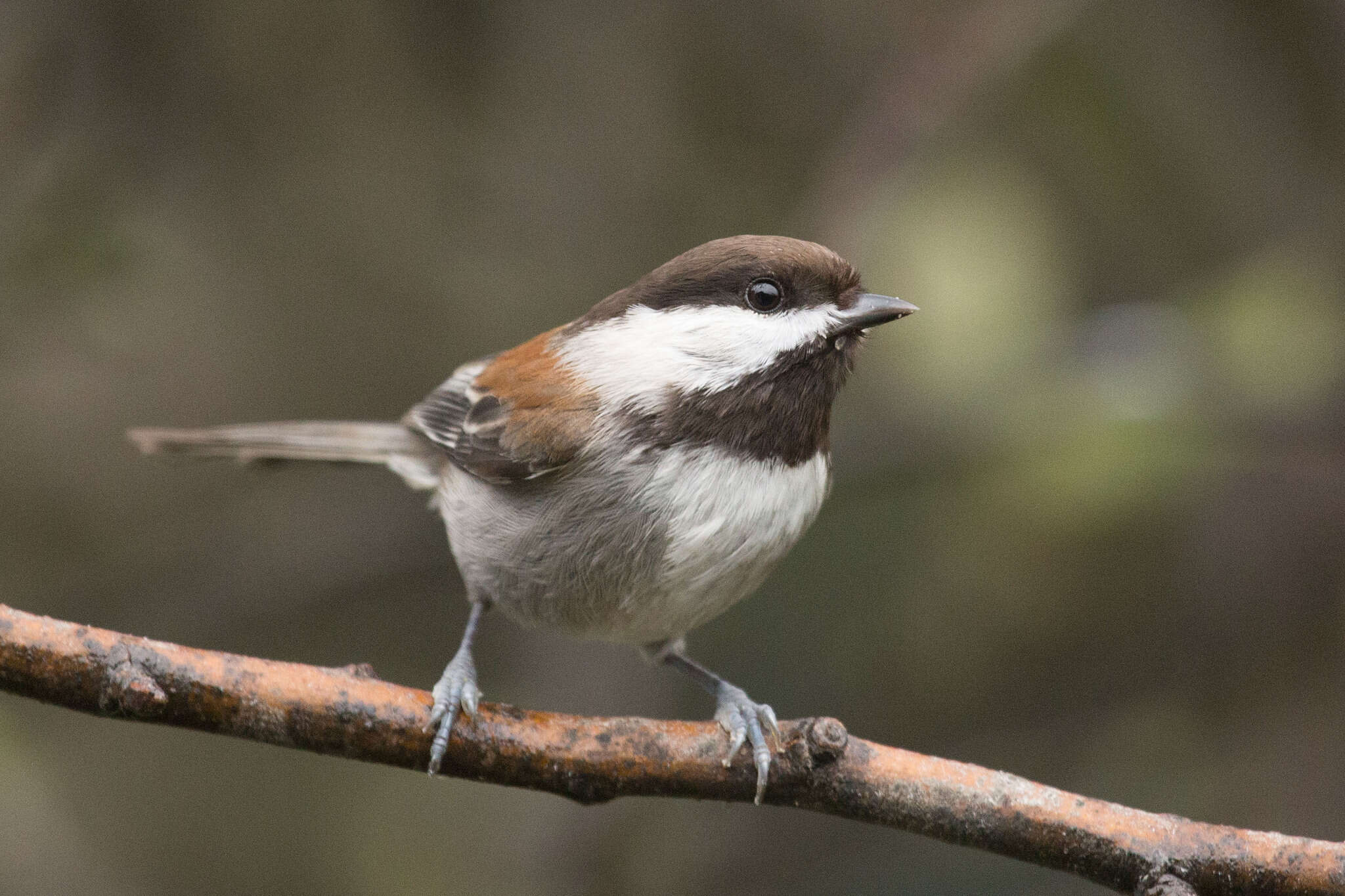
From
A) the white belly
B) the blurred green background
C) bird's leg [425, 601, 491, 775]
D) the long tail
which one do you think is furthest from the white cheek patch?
the blurred green background

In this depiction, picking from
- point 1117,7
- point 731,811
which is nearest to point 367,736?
point 731,811

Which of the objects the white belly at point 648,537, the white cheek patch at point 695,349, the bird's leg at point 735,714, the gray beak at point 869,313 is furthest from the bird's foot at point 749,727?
the gray beak at point 869,313

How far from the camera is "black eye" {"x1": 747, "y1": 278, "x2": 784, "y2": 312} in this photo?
8.98ft

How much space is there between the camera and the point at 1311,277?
3742mm

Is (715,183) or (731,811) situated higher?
(715,183)

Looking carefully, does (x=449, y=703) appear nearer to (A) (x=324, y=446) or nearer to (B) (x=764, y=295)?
(B) (x=764, y=295)

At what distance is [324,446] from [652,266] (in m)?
1.87

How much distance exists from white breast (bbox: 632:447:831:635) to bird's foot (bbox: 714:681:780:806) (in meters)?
0.26

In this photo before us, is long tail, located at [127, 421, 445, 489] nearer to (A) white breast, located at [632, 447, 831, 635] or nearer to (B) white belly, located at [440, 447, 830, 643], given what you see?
(B) white belly, located at [440, 447, 830, 643]

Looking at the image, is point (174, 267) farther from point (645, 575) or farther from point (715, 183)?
point (645, 575)

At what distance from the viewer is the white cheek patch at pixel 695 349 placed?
2.71 metres

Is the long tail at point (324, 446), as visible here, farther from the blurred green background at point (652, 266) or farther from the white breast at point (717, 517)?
the white breast at point (717, 517)

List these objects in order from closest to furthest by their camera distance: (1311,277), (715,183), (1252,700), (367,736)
A: (367,736) → (1311,277) → (1252,700) → (715,183)

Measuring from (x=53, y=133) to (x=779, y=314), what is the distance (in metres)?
2.63
